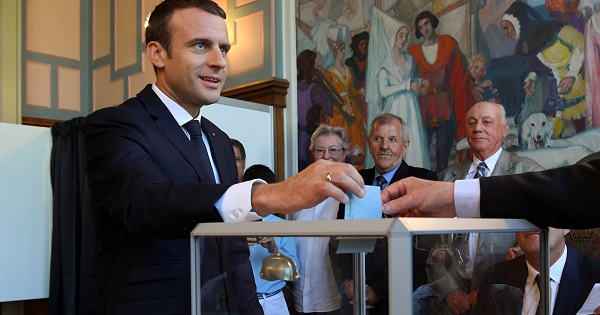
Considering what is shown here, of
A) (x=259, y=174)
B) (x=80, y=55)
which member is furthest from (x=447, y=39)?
(x=80, y=55)

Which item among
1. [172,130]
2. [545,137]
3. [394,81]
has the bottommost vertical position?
[172,130]

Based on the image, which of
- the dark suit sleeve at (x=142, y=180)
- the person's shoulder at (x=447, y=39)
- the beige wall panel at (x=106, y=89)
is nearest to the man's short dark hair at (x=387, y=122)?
the person's shoulder at (x=447, y=39)

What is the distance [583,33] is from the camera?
4.69 m

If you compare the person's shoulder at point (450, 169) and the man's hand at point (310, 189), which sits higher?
the person's shoulder at point (450, 169)

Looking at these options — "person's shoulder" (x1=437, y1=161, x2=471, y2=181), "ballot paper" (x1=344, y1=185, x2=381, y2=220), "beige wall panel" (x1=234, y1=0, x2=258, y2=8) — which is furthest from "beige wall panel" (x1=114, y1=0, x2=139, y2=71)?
"ballot paper" (x1=344, y1=185, x2=381, y2=220)

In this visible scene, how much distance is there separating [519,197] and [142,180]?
927mm

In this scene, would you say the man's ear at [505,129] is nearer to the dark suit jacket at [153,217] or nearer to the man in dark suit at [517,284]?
the dark suit jacket at [153,217]

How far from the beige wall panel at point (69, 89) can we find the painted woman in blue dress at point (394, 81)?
4.46 metres

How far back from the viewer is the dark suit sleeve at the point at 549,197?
1.52 m

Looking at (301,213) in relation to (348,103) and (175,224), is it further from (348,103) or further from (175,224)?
(348,103)

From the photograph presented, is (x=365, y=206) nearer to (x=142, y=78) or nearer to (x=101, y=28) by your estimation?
(x=142, y=78)

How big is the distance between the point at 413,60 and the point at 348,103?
745 mm

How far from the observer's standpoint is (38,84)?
8469mm

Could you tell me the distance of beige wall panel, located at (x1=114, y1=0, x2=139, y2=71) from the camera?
851 cm
